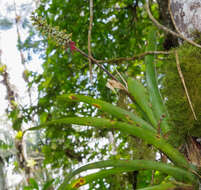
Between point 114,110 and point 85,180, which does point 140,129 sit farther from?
point 85,180

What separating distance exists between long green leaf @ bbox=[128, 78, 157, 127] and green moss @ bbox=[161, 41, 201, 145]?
0.25ft

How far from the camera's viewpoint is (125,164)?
76 cm

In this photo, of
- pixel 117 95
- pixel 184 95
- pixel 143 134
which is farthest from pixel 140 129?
pixel 117 95

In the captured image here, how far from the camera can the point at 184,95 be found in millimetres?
915

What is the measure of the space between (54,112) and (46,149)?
404mm

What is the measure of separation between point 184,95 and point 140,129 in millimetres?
250

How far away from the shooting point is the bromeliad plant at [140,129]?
30.8 inches

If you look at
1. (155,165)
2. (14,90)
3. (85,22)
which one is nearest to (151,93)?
(155,165)

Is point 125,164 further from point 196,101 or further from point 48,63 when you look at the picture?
point 48,63

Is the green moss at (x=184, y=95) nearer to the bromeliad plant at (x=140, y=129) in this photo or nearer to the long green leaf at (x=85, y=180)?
the bromeliad plant at (x=140, y=129)

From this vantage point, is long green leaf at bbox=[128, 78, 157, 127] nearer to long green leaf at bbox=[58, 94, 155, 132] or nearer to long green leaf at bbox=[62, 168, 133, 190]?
long green leaf at bbox=[58, 94, 155, 132]

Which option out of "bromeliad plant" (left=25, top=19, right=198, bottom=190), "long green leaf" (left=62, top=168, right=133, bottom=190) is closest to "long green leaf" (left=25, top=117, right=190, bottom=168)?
"bromeliad plant" (left=25, top=19, right=198, bottom=190)

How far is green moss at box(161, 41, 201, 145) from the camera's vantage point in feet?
2.91

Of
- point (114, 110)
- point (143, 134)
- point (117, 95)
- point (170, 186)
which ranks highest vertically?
point (117, 95)
